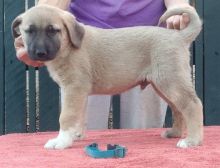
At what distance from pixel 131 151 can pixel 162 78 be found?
47cm

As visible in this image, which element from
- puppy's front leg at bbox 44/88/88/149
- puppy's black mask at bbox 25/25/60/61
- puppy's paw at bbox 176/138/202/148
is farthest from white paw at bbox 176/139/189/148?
puppy's black mask at bbox 25/25/60/61

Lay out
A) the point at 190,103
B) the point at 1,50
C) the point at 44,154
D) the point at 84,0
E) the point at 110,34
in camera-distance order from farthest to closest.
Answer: the point at 1,50
the point at 84,0
the point at 110,34
the point at 190,103
the point at 44,154

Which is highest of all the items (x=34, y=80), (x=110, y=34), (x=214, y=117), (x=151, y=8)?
(x=151, y=8)

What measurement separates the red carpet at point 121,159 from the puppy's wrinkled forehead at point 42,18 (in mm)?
667

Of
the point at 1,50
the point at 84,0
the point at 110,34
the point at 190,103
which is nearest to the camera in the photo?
the point at 190,103

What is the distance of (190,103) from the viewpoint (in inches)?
110

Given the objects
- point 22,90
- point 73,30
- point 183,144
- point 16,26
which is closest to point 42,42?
point 73,30

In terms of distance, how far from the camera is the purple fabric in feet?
11.5

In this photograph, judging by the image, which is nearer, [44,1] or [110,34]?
[110,34]

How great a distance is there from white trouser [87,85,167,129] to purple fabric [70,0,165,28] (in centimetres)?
50

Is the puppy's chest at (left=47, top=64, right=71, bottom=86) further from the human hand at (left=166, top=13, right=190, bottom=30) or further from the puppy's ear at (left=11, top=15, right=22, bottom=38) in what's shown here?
the human hand at (left=166, top=13, right=190, bottom=30)

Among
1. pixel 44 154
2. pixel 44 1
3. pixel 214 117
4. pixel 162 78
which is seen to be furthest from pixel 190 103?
pixel 214 117

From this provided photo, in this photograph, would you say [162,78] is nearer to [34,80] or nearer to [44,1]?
[44,1]

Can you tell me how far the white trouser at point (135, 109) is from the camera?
3.74 meters
